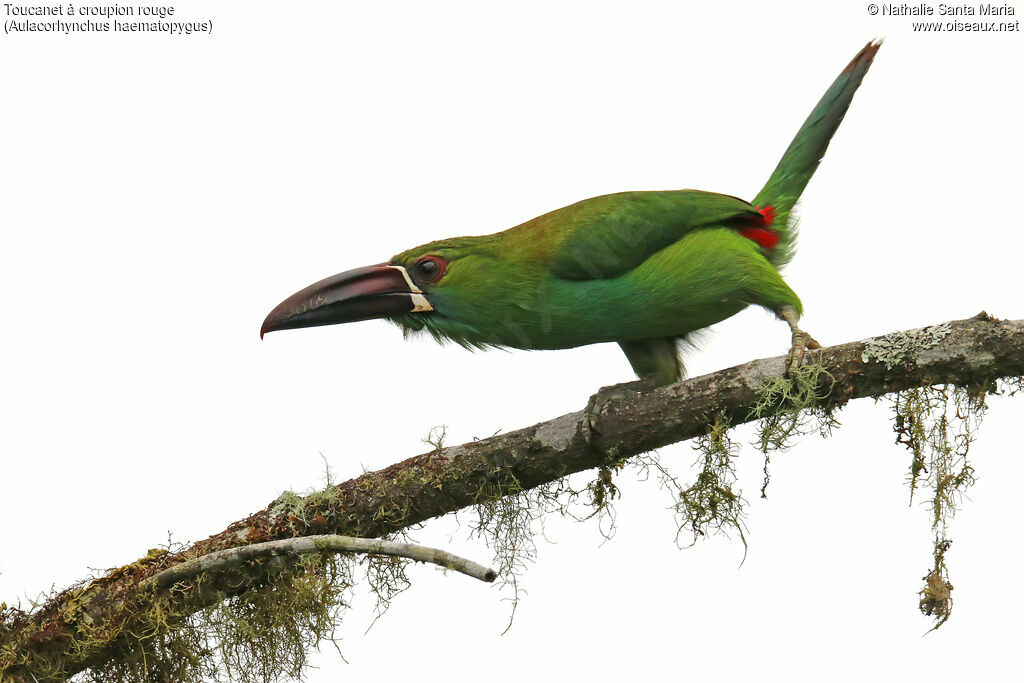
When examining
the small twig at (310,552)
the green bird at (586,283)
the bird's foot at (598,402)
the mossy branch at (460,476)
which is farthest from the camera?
the green bird at (586,283)

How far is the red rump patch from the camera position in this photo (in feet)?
13.2

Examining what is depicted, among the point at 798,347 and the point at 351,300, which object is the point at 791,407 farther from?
the point at 351,300

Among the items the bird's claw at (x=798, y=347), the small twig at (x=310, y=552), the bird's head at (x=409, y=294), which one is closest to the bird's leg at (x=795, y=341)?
the bird's claw at (x=798, y=347)

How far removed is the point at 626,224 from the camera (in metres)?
3.80

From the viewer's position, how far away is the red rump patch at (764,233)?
402 cm

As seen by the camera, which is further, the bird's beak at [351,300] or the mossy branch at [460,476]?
the bird's beak at [351,300]

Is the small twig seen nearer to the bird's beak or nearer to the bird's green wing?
the bird's beak

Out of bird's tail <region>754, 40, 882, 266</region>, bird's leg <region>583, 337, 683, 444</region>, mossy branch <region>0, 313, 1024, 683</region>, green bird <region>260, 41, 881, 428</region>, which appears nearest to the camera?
mossy branch <region>0, 313, 1024, 683</region>

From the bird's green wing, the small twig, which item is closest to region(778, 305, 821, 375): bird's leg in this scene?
the bird's green wing

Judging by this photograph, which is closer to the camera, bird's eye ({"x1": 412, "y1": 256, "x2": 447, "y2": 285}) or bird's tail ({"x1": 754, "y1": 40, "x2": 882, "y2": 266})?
bird's eye ({"x1": 412, "y1": 256, "x2": 447, "y2": 285})

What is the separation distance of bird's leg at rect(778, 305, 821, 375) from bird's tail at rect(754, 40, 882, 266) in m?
0.55

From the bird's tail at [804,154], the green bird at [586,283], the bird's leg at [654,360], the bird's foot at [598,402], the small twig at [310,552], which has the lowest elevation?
the small twig at [310,552]

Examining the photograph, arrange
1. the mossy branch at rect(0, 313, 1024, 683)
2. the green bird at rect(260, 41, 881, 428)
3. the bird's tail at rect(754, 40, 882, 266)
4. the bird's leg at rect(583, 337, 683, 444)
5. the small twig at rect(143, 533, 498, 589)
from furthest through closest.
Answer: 1. the bird's tail at rect(754, 40, 882, 266)
2. the bird's leg at rect(583, 337, 683, 444)
3. the green bird at rect(260, 41, 881, 428)
4. the mossy branch at rect(0, 313, 1024, 683)
5. the small twig at rect(143, 533, 498, 589)

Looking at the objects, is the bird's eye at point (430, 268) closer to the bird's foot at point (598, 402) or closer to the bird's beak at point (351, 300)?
the bird's beak at point (351, 300)
